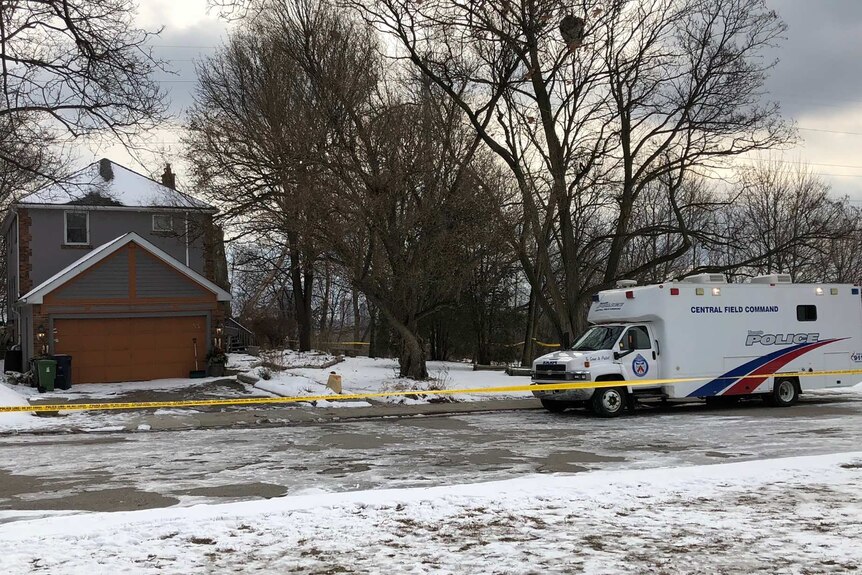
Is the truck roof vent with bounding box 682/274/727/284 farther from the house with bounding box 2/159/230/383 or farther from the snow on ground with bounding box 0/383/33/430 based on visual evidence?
the house with bounding box 2/159/230/383

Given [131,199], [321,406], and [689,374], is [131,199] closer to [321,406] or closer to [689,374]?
[321,406]

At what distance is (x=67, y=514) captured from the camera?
27.2 feet

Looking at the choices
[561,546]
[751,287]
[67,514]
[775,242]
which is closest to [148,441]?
[67,514]

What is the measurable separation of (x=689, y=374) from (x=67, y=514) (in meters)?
14.5

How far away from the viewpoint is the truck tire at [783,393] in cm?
2008

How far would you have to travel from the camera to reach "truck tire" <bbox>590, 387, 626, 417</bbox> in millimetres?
17922

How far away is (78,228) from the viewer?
31062 mm

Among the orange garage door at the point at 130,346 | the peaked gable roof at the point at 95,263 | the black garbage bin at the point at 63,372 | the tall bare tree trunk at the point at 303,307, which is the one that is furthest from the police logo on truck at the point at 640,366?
the tall bare tree trunk at the point at 303,307

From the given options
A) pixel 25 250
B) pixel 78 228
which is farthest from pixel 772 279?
pixel 25 250

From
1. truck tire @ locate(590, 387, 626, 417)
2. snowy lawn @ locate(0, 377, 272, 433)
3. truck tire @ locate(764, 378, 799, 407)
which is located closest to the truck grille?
truck tire @ locate(590, 387, 626, 417)

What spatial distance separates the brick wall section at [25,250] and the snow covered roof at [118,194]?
60 cm

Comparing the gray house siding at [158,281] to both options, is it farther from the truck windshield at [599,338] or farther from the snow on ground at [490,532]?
the snow on ground at [490,532]

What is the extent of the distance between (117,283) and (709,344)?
63.9ft

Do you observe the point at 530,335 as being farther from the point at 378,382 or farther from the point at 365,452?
the point at 365,452
